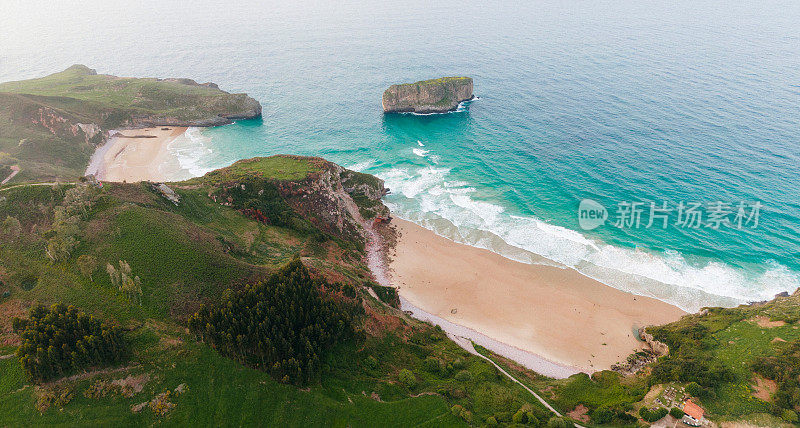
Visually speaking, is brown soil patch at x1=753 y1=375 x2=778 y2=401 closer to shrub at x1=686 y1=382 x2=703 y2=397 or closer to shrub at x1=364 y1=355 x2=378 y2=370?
shrub at x1=686 y1=382 x2=703 y2=397

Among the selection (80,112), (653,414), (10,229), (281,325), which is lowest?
(653,414)

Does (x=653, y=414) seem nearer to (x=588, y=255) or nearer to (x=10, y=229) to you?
(x=588, y=255)

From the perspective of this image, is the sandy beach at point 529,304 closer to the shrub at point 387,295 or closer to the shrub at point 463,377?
the shrub at point 387,295

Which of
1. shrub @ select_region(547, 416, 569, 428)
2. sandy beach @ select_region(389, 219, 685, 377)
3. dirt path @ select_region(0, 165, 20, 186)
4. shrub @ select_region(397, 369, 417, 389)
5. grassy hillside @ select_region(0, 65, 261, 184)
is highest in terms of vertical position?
grassy hillside @ select_region(0, 65, 261, 184)

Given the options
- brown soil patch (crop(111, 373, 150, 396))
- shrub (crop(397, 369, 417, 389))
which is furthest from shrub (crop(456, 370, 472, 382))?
brown soil patch (crop(111, 373, 150, 396))

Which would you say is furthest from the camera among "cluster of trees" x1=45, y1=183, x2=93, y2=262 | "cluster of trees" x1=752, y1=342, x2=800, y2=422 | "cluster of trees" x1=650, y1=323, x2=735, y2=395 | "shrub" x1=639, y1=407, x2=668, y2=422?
"cluster of trees" x1=45, y1=183, x2=93, y2=262

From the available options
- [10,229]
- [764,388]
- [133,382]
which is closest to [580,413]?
[764,388]
